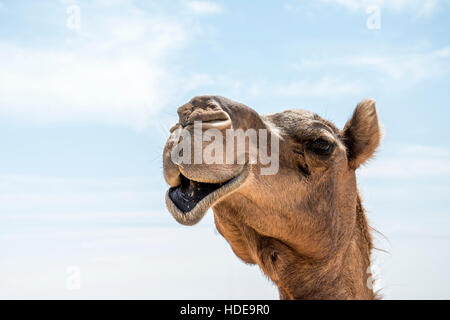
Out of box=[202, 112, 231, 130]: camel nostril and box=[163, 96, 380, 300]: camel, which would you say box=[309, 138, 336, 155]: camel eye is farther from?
box=[202, 112, 231, 130]: camel nostril

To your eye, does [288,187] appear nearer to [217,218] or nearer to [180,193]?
[217,218]

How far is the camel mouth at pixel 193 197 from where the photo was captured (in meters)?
3.60

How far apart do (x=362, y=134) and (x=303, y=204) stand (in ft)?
3.70

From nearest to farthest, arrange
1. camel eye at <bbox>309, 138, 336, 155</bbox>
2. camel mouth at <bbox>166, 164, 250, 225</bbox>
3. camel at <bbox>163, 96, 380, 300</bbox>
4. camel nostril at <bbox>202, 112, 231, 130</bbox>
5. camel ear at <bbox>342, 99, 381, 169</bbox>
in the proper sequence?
1. camel mouth at <bbox>166, 164, 250, 225</bbox>
2. camel nostril at <bbox>202, 112, 231, 130</bbox>
3. camel at <bbox>163, 96, 380, 300</bbox>
4. camel eye at <bbox>309, 138, 336, 155</bbox>
5. camel ear at <bbox>342, 99, 381, 169</bbox>

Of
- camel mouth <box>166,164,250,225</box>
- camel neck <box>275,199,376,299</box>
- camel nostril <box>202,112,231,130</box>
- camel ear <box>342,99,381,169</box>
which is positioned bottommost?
camel neck <box>275,199,376,299</box>

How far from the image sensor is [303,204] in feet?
15.5

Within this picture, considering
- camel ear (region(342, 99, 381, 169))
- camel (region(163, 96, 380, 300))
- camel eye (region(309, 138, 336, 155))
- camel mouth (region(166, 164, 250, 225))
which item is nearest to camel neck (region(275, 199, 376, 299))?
camel (region(163, 96, 380, 300))

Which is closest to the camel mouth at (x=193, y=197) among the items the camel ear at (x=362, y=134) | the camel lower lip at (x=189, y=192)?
the camel lower lip at (x=189, y=192)

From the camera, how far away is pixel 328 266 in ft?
16.3

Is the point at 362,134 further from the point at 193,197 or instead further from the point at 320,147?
the point at 193,197

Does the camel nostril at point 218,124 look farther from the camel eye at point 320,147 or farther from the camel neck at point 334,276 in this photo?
the camel neck at point 334,276

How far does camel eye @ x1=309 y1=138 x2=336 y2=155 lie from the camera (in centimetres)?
489
